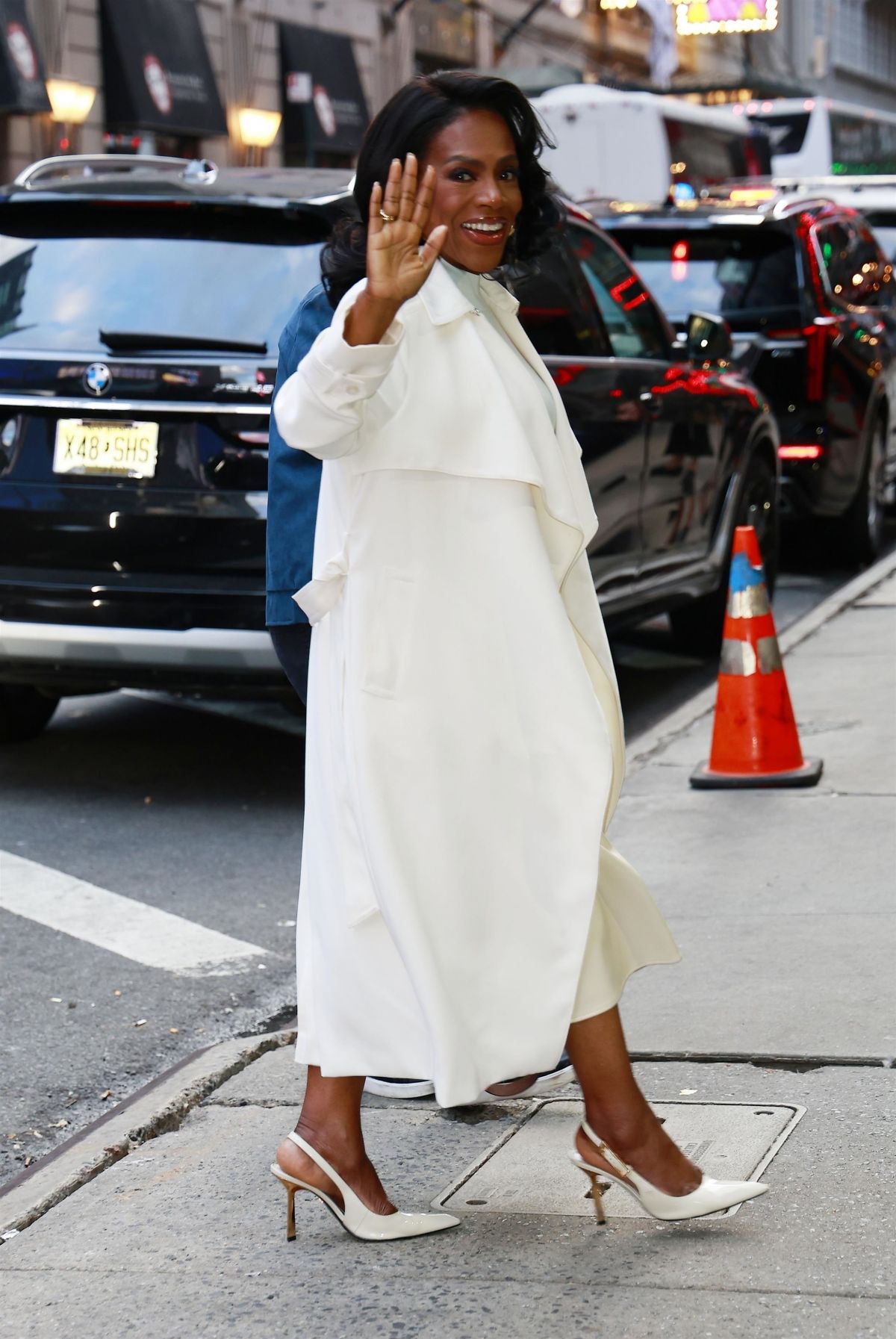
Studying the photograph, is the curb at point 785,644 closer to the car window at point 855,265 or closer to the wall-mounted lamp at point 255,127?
the car window at point 855,265

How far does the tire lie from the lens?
8.40 meters

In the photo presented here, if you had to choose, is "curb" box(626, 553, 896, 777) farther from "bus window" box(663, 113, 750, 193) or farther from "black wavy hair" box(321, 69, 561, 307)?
"bus window" box(663, 113, 750, 193)

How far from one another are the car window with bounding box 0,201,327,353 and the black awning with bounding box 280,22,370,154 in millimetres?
22213

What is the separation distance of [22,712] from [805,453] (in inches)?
186

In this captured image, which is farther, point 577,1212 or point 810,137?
point 810,137

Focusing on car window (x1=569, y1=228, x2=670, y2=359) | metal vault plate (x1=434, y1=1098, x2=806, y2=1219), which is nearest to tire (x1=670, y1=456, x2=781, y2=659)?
car window (x1=569, y1=228, x2=670, y2=359)

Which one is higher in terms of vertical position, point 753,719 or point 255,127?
point 255,127

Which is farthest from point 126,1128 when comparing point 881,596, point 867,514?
point 867,514

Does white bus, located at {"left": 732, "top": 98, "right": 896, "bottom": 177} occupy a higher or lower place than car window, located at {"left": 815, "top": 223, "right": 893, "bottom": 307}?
higher

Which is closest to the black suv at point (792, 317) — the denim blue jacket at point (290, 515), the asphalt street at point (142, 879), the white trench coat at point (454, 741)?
the asphalt street at point (142, 879)

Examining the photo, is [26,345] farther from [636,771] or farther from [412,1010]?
[412,1010]

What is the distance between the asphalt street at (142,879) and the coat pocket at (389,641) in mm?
1349

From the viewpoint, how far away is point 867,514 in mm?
10812

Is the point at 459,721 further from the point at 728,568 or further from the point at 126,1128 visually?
the point at 728,568
